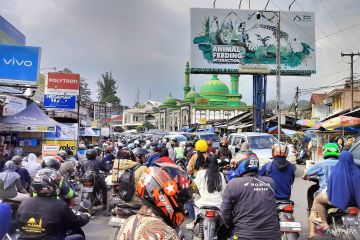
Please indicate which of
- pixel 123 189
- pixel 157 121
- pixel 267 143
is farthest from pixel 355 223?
pixel 157 121

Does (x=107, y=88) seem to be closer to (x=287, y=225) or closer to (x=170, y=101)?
(x=170, y=101)

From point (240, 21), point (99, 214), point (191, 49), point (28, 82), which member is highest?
point (240, 21)

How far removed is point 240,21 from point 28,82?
19453 millimetres

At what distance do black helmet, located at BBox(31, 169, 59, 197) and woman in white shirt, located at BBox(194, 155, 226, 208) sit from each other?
2585 mm

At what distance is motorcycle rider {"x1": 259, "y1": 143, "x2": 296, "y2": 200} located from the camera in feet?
19.4

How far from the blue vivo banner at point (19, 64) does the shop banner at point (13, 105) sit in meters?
1.18

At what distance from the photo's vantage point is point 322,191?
5.77m

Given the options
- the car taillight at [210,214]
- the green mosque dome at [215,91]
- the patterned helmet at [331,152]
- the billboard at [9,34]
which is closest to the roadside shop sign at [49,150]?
the car taillight at [210,214]

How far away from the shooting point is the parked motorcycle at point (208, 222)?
597 centimetres

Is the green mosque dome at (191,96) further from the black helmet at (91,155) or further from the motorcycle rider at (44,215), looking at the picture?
the motorcycle rider at (44,215)

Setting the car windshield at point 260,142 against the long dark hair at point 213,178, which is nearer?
the long dark hair at point 213,178

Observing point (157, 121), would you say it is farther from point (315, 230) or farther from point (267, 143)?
point (315, 230)

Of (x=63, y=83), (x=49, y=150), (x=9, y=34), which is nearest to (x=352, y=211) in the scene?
(x=49, y=150)

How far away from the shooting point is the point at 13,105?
1616 cm
